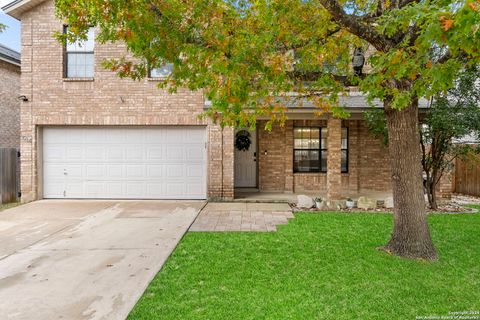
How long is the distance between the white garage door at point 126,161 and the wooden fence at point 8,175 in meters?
1.11

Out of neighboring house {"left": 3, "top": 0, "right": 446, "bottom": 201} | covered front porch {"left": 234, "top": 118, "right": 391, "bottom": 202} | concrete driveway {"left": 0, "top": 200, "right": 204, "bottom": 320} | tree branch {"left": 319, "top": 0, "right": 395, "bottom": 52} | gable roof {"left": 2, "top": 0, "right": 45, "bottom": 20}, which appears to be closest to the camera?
concrete driveway {"left": 0, "top": 200, "right": 204, "bottom": 320}

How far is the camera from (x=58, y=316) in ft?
11.0

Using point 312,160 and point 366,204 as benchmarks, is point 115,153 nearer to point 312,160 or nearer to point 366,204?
point 312,160

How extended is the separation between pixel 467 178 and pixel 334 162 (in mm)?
6293

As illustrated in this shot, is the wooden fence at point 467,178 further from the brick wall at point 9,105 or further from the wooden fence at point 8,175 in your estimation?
the brick wall at point 9,105

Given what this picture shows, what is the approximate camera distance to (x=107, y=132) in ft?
35.4

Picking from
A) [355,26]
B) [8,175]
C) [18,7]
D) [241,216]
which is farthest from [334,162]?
[18,7]

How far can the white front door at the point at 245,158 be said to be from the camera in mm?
12656

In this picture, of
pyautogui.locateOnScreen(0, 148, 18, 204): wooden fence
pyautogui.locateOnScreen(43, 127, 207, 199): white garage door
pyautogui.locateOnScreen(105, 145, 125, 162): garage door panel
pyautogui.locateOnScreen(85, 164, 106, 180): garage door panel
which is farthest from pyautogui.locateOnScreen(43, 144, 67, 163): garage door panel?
pyautogui.locateOnScreen(105, 145, 125, 162): garage door panel

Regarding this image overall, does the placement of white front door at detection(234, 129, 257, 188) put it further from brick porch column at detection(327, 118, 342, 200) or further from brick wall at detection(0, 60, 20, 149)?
brick wall at detection(0, 60, 20, 149)

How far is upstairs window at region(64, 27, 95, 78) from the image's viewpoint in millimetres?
10602

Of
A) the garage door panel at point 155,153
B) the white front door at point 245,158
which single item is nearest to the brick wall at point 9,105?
the garage door panel at point 155,153

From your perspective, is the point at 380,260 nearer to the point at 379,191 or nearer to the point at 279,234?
the point at 279,234

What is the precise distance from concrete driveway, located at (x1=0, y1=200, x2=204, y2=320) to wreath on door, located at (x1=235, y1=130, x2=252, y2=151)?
13.5 ft
